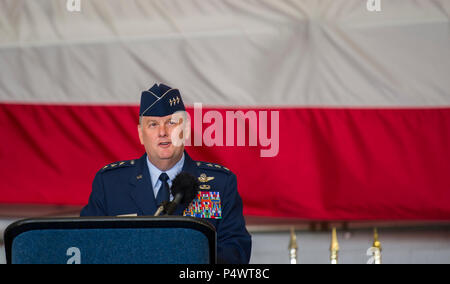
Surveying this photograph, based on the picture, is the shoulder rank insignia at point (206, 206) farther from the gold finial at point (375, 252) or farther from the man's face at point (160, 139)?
the gold finial at point (375, 252)

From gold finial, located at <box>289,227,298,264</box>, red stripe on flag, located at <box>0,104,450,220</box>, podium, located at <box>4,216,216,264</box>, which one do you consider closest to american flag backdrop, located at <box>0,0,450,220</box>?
red stripe on flag, located at <box>0,104,450,220</box>

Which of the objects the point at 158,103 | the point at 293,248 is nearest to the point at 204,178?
the point at 158,103

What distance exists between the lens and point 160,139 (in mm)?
1477

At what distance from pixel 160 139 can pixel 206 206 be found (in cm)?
20

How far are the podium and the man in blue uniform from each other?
63 centimetres

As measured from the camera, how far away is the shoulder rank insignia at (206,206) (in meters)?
1.43

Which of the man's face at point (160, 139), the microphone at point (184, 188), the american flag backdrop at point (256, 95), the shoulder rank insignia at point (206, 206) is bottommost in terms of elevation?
the microphone at point (184, 188)

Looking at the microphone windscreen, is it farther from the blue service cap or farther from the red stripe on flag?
the red stripe on flag

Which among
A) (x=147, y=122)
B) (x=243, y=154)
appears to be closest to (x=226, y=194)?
(x=147, y=122)

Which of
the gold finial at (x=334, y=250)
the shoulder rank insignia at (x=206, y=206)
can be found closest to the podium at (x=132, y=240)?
the shoulder rank insignia at (x=206, y=206)

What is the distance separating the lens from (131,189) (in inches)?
59.3

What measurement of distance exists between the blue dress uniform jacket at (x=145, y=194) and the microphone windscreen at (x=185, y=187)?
0.88 feet

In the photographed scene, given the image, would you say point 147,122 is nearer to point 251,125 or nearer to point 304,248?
point 251,125

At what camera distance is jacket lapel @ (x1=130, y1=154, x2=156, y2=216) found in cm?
147
